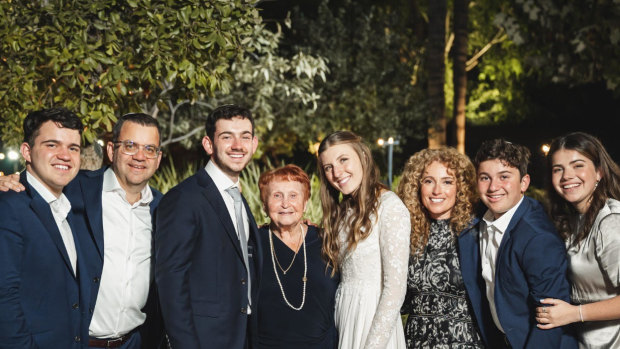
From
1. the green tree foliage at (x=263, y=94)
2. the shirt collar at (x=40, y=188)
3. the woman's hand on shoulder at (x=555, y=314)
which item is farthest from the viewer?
the green tree foliage at (x=263, y=94)

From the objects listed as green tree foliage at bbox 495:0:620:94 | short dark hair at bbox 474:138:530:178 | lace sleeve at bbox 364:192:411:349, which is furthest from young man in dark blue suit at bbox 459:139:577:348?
green tree foliage at bbox 495:0:620:94

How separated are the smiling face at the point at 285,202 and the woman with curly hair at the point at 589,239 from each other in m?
1.54

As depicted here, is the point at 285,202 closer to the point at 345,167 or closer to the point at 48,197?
the point at 345,167

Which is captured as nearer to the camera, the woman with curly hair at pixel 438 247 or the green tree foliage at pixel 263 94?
the woman with curly hair at pixel 438 247

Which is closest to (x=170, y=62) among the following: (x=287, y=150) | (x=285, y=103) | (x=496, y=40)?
(x=285, y=103)

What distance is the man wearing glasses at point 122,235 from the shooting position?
126 inches

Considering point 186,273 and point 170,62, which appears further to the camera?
point 170,62

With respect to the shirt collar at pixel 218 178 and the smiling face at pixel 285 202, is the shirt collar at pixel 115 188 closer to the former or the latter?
the shirt collar at pixel 218 178

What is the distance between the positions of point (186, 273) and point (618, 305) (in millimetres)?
2344

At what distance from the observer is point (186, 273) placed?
298 centimetres

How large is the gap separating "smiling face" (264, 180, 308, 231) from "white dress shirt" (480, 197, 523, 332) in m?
1.18

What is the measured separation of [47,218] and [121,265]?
527 mm

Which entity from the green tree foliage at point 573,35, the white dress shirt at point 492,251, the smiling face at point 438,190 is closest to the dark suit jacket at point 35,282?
the smiling face at point 438,190

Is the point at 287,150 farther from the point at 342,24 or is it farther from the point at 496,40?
the point at 496,40
